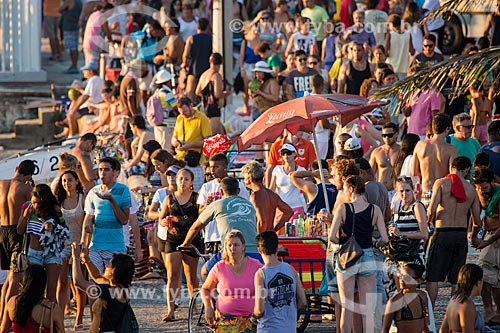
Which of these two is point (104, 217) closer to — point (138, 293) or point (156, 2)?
point (138, 293)

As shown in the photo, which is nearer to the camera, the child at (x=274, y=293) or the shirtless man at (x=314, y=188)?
the child at (x=274, y=293)

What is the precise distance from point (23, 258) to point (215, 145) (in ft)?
14.4

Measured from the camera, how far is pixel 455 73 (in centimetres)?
1281

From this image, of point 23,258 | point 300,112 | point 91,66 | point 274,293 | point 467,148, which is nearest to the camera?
point 274,293

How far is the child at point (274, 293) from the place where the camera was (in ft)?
33.7

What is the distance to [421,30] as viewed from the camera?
21.7 m

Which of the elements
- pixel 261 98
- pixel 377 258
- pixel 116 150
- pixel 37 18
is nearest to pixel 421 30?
pixel 261 98

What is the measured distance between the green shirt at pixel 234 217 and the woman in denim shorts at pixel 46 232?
5.03ft

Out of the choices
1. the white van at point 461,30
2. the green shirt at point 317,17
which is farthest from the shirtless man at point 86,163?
the white van at point 461,30

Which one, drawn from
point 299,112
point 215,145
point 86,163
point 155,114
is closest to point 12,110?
point 155,114

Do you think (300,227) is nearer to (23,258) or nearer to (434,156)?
(434,156)

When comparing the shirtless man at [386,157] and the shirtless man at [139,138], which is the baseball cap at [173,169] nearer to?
the shirtless man at [386,157]

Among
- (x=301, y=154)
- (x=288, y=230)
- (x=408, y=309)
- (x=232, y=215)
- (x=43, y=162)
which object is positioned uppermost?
(x=301, y=154)

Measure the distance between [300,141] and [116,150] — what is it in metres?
4.16
